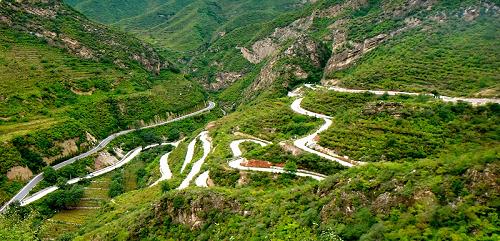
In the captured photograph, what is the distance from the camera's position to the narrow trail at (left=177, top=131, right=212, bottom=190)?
58825 millimetres

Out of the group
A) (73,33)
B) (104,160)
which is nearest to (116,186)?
(104,160)

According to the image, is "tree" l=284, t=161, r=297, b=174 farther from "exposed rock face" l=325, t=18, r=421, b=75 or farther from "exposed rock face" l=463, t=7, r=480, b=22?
"exposed rock face" l=463, t=7, r=480, b=22

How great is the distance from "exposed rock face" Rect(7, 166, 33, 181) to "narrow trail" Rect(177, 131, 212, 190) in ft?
107

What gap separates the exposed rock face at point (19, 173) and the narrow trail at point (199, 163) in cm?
3264

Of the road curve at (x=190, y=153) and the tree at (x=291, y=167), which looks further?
the road curve at (x=190, y=153)

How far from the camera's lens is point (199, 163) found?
70125 mm

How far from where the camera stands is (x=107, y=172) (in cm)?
A: 9338

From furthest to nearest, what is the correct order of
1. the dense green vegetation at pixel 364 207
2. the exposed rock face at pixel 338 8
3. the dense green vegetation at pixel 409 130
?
1. the exposed rock face at pixel 338 8
2. the dense green vegetation at pixel 409 130
3. the dense green vegetation at pixel 364 207

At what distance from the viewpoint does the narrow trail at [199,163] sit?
58.8 meters

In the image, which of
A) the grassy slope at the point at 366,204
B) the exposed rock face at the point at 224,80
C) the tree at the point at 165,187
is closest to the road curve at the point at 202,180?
the grassy slope at the point at 366,204

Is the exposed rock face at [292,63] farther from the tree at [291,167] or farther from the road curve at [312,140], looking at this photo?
the tree at [291,167]

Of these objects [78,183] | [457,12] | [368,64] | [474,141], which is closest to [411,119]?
[474,141]

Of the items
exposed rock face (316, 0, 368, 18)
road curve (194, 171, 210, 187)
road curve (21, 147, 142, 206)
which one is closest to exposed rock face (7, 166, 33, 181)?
road curve (21, 147, 142, 206)

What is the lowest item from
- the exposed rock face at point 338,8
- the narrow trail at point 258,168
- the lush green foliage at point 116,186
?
the lush green foliage at point 116,186
